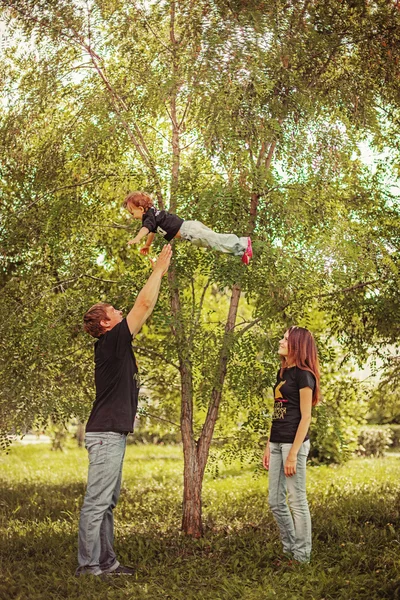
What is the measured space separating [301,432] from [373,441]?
489 inches

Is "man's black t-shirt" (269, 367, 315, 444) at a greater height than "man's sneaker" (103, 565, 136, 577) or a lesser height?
greater

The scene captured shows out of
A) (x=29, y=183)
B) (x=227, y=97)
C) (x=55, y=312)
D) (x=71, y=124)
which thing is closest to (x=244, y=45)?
(x=227, y=97)

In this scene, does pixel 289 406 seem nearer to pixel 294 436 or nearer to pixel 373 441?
pixel 294 436

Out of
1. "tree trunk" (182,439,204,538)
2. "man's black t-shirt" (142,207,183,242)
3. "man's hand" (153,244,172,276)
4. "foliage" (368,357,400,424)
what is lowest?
"tree trunk" (182,439,204,538)

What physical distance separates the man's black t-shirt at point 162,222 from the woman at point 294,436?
1.31m

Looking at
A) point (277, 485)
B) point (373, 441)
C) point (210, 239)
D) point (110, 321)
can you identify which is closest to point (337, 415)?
point (277, 485)

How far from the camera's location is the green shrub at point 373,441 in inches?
672

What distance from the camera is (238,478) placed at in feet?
42.0

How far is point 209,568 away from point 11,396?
259cm

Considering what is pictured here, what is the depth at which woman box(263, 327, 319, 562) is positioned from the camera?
5484mm

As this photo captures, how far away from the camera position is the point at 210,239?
606cm

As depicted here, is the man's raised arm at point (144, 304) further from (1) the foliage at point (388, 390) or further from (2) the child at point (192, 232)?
(1) the foliage at point (388, 390)

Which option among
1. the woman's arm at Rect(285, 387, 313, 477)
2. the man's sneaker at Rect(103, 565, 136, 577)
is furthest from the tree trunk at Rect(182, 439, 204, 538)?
the woman's arm at Rect(285, 387, 313, 477)

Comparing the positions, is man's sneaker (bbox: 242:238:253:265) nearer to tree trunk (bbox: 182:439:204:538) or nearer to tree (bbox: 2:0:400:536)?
tree (bbox: 2:0:400:536)
